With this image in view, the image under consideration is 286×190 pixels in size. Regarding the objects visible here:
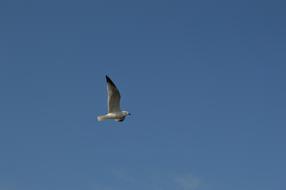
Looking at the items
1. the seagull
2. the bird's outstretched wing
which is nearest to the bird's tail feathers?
the seagull

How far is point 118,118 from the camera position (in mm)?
145250

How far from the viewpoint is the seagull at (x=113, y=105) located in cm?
14325

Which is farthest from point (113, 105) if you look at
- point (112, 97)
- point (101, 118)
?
point (101, 118)

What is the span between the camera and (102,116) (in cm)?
14438

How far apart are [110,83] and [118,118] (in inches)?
131

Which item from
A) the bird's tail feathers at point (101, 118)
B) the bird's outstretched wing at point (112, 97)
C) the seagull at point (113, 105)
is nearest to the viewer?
the bird's outstretched wing at point (112, 97)

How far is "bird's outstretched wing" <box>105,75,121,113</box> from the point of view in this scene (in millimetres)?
143125

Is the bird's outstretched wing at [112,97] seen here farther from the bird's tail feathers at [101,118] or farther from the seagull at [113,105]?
the bird's tail feathers at [101,118]

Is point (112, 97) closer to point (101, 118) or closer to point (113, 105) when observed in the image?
point (113, 105)

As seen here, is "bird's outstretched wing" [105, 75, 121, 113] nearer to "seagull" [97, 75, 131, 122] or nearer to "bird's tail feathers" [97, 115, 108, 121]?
"seagull" [97, 75, 131, 122]

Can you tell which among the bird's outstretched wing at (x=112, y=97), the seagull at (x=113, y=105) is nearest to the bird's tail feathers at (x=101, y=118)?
the seagull at (x=113, y=105)

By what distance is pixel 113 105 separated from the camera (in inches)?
5694

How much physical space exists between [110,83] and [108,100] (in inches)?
56.3

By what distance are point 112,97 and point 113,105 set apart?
0.95m
